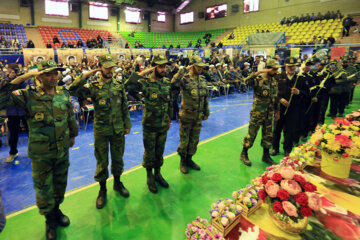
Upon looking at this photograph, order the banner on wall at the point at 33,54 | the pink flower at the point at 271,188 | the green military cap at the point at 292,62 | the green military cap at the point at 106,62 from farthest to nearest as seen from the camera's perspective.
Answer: the banner on wall at the point at 33,54
the green military cap at the point at 292,62
the green military cap at the point at 106,62
the pink flower at the point at 271,188

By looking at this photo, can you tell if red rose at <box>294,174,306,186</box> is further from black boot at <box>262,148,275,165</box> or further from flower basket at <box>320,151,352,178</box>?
black boot at <box>262,148,275,165</box>

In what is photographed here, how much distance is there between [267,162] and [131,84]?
312 cm

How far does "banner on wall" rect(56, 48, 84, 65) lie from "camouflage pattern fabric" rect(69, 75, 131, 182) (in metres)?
11.6

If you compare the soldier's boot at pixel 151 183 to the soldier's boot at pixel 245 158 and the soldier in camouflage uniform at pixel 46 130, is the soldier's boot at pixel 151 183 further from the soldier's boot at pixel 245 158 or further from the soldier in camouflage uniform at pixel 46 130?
the soldier's boot at pixel 245 158

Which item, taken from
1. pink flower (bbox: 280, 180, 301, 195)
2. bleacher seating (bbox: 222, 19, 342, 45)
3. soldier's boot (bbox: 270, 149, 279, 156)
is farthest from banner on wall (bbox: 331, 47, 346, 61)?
pink flower (bbox: 280, 180, 301, 195)

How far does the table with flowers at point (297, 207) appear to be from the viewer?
175 cm

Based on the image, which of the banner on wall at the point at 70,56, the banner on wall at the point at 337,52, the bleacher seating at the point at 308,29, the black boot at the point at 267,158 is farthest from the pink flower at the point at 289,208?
the bleacher seating at the point at 308,29

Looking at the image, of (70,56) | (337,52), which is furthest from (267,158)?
(70,56)

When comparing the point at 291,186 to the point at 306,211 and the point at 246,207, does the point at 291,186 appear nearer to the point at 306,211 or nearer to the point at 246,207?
the point at 306,211

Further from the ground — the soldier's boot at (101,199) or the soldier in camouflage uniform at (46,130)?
the soldier in camouflage uniform at (46,130)

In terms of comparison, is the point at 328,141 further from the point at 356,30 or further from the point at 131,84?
the point at 356,30

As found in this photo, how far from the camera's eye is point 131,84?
3.03 meters

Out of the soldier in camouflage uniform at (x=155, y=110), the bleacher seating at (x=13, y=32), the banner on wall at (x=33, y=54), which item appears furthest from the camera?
the bleacher seating at (x=13, y=32)

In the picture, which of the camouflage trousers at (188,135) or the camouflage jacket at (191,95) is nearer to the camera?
the camouflage jacket at (191,95)
